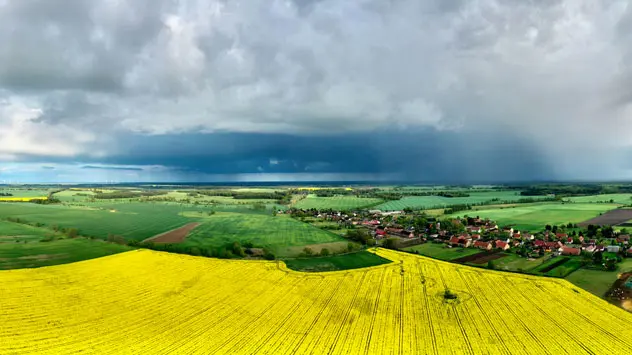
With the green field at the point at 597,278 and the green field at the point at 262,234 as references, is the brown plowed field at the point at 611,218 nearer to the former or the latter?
the green field at the point at 597,278

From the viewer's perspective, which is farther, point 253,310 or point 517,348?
point 253,310

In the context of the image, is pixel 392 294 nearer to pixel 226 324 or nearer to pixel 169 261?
pixel 226 324

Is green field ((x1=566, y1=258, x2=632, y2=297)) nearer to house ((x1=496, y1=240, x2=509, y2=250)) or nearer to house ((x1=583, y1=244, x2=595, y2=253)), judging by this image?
house ((x1=583, y1=244, x2=595, y2=253))

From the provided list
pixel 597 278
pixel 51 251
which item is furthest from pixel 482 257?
pixel 51 251

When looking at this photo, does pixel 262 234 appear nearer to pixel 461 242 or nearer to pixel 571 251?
pixel 461 242

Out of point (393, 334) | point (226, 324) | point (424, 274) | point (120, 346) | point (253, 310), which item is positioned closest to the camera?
point (120, 346)

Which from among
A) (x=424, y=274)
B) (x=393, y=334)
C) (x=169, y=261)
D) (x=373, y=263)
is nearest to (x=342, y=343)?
(x=393, y=334)
